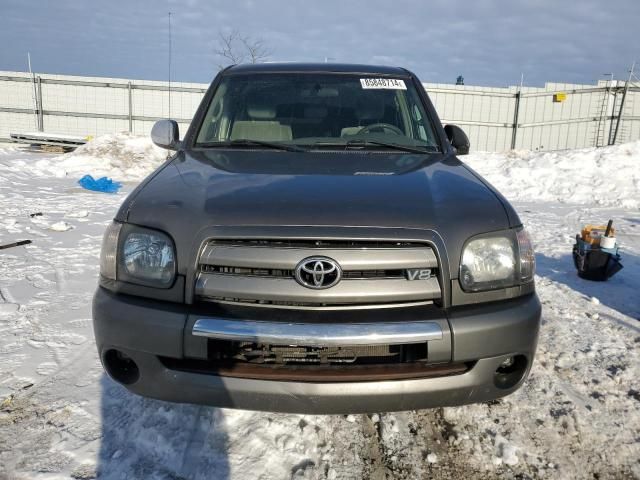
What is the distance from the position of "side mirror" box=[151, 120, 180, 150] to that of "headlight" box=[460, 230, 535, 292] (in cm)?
219

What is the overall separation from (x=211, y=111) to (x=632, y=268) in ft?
16.0

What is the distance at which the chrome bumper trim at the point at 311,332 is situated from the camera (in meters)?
1.77

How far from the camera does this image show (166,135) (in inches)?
131

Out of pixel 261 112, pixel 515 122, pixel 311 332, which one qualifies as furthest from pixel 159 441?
pixel 515 122

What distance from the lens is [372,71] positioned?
3.56 meters

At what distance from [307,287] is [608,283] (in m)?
4.17

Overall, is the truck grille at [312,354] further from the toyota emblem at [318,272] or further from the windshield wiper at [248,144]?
the windshield wiper at [248,144]

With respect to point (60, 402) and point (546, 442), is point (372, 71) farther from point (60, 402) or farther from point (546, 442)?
point (60, 402)

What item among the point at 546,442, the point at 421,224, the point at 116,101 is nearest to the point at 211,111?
the point at 421,224

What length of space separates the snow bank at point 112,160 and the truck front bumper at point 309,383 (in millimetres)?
11326

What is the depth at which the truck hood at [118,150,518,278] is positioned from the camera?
1.92 meters

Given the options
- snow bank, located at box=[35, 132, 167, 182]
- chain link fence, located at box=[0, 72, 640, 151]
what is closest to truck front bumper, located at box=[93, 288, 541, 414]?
snow bank, located at box=[35, 132, 167, 182]

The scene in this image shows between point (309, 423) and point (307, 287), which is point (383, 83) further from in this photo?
point (309, 423)

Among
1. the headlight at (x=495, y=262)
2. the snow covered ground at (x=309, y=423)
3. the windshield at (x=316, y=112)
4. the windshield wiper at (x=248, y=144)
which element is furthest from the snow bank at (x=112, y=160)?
the headlight at (x=495, y=262)
